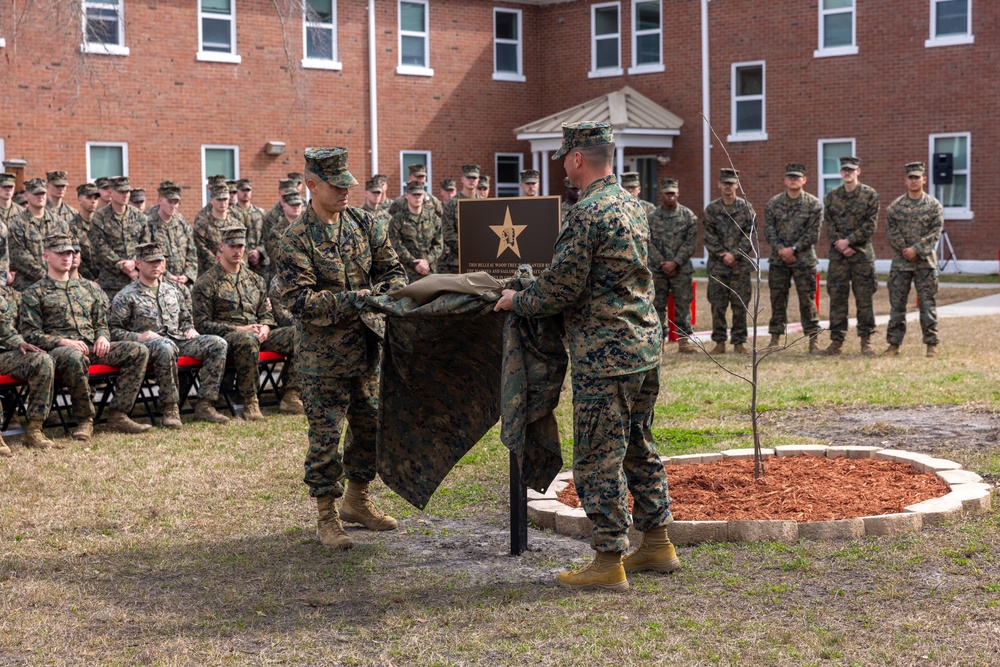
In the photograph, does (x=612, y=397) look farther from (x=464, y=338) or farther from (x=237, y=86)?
(x=237, y=86)

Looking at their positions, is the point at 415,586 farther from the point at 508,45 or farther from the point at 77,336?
the point at 508,45

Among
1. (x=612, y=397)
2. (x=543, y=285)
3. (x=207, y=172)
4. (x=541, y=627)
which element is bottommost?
(x=541, y=627)

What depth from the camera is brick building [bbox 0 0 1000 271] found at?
25.0 m

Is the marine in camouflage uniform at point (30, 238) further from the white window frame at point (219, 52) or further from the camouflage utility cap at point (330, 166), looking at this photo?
the white window frame at point (219, 52)

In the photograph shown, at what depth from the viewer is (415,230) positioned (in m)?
15.9

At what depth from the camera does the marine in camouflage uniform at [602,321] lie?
5.82 metres

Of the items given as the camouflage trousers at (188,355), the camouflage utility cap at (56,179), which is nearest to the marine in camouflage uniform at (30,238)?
the camouflage utility cap at (56,179)

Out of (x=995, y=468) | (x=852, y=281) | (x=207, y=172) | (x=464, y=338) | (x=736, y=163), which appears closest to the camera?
(x=464, y=338)

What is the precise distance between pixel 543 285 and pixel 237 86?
22.0 metres

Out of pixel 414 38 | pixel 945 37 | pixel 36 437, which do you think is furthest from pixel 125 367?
pixel 945 37

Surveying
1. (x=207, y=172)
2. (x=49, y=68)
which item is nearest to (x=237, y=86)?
(x=207, y=172)

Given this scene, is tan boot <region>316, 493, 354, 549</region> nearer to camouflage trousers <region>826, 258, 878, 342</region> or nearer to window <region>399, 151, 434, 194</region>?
camouflage trousers <region>826, 258, 878, 342</region>

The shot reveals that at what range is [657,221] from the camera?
16.0 metres

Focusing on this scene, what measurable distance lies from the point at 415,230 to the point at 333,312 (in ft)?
30.0
